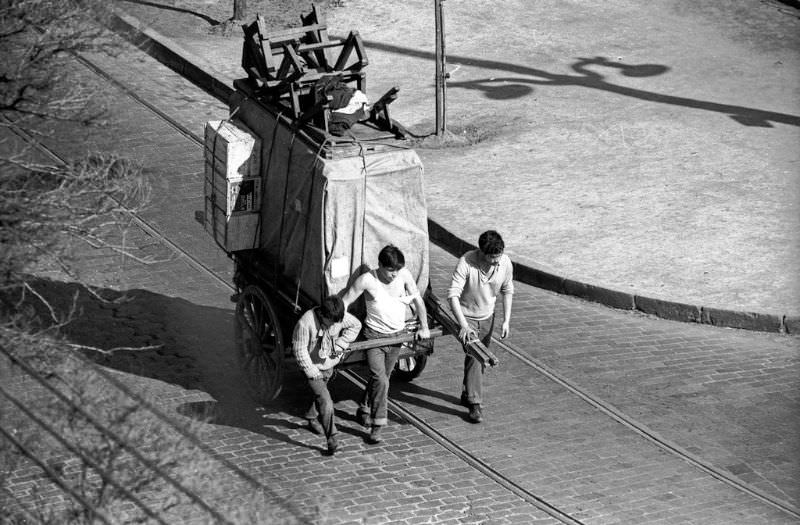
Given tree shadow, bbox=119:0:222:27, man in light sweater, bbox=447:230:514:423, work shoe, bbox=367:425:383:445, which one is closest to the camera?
work shoe, bbox=367:425:383:445

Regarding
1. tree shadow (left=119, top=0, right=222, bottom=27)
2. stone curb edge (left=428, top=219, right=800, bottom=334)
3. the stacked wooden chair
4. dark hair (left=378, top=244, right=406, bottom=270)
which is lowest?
stone curb edge (left=428, top=219, right=800, bottom=334)

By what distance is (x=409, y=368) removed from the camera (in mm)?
11352

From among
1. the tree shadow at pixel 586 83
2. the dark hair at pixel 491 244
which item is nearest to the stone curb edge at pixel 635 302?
the dark hair at pixel 491 244

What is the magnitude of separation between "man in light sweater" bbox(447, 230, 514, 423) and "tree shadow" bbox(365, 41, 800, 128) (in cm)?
818

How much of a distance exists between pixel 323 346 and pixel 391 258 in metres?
0.87

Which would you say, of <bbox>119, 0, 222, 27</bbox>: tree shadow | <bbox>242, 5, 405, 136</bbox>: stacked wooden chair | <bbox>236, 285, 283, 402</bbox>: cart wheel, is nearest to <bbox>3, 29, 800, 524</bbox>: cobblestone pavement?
<bbox>236, 285, 283, 402</bbox>: cart wheel

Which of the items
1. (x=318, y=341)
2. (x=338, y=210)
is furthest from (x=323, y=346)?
(x=338, y=210)

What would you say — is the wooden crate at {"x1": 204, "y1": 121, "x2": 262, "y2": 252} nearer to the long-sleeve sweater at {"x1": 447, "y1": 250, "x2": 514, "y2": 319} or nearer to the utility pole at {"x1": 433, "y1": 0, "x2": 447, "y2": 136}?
the long-sleeve sweater at {"x1": 447, "y1": 250, "x2": 514, "y2": 319}

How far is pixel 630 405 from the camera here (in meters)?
11.1

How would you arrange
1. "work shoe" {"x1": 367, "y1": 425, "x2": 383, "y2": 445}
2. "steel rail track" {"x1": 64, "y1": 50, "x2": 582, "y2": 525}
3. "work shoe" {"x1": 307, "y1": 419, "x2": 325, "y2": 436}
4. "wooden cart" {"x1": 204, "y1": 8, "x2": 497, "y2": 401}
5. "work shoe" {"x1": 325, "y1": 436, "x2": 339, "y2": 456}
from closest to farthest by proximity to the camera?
"steel rail track" {"x1": 64, "y1": 50, "x2": 582, "y2": 525}, "work shoe" {"x1": 325, "y1": 436, "x2": 339, "y2": 456}, "wooden cart" {"x1": 204, "y1": 8, "x2": 497, "y2": 401}, "work shoe" {"x1": 367, "y1": 425, "x2": 383, "y2": 445}, "work shoe" {"x1": 307, "y1": 419, "x2": 325, "y2": 436}

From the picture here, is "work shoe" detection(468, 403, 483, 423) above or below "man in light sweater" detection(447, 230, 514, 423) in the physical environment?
Answer: below

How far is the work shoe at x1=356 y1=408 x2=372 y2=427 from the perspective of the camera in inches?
414

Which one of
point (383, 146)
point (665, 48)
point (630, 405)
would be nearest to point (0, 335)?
point (383, 146)

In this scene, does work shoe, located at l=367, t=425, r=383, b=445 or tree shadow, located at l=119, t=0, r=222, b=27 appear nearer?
work shoe, located at l=367, t=425, r=383, b=445
